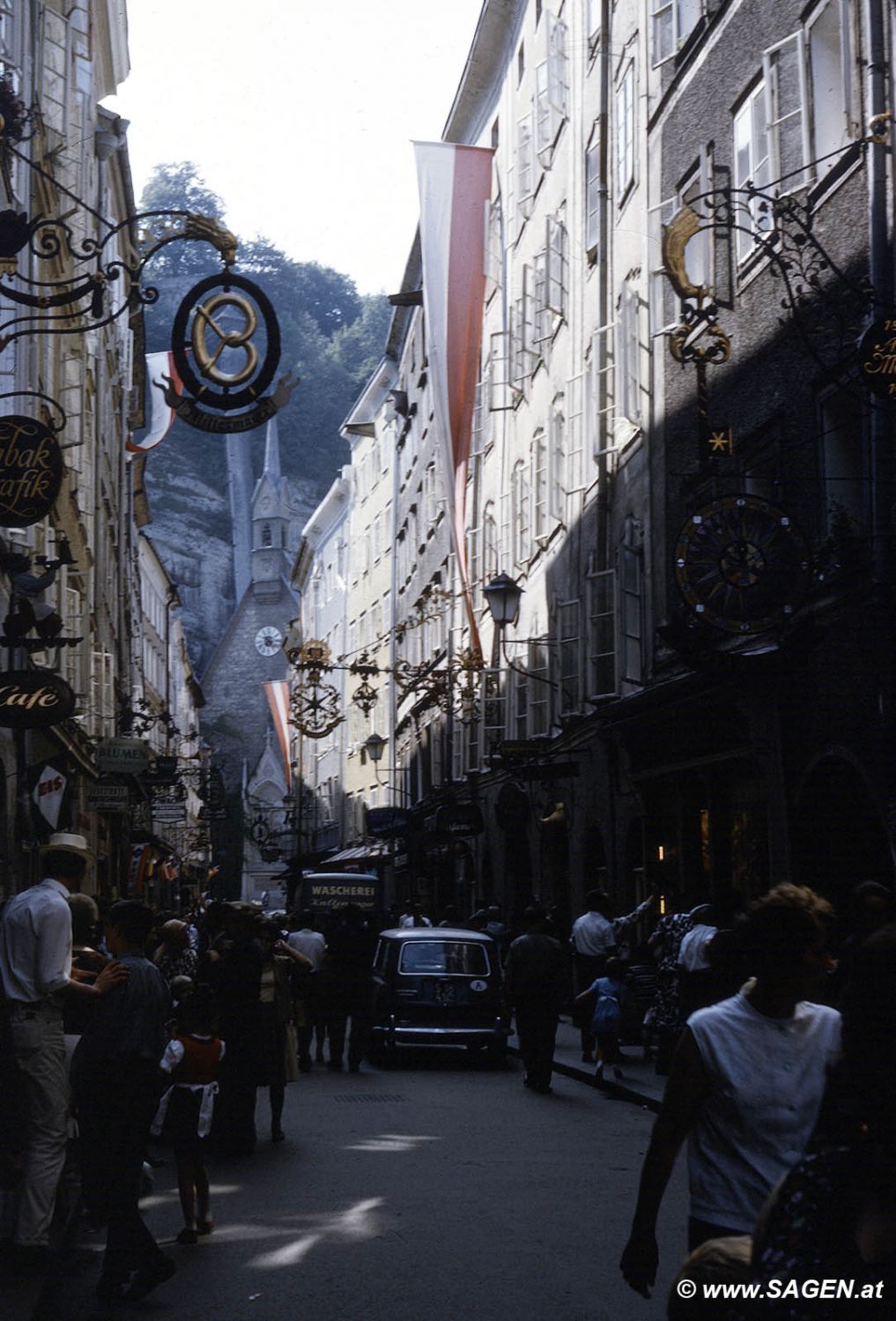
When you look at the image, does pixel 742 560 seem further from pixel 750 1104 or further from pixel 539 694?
pixel 539 694

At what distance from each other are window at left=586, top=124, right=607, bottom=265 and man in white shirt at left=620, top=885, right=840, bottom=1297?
23531mm

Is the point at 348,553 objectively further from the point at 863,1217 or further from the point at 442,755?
the point at 863,1217

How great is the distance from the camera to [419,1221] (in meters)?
9.32

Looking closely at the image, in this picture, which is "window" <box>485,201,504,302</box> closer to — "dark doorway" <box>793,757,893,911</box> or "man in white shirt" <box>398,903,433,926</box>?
"man in white shirt" <box>398,903,433,926</box>

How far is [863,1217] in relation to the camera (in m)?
2.92

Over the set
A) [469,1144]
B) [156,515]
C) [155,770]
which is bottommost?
[469,1144]

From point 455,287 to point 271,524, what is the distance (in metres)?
103

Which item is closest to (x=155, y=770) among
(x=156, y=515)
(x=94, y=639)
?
(x=94, y=639)

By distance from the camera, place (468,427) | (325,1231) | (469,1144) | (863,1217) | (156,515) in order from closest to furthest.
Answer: (863,1217)
(325,1231)
(469,1144)
(468,427)
(156,515)

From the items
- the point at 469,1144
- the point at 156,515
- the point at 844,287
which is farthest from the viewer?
the point at 156,515

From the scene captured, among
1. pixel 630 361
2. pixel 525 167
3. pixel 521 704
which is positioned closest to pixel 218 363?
pixel 630 361

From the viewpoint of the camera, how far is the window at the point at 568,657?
27.6 meters

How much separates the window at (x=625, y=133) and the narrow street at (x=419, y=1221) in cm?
1488

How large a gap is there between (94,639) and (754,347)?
19.2m
